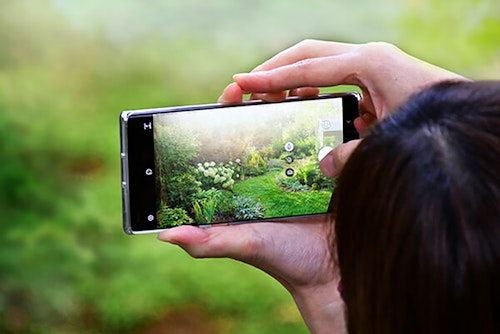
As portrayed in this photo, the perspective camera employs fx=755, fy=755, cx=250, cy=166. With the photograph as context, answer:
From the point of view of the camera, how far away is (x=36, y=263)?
1633mm

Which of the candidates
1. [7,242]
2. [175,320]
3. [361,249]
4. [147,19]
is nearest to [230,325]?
[175,320]

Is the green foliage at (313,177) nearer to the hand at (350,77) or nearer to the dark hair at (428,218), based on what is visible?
the hand at (350,77)

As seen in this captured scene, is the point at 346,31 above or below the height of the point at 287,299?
above

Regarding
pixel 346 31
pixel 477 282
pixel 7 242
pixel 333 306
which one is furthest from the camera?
pixel 346 31

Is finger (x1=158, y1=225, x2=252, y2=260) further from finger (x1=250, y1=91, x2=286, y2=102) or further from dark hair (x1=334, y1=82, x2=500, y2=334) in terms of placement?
dark hair (x1=334, y1=82, x2=500, y2=334)

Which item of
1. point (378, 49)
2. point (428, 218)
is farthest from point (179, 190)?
point (428, 218)

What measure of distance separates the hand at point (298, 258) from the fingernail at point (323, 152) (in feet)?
0.23

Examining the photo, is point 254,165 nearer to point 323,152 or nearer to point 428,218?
point 323,152

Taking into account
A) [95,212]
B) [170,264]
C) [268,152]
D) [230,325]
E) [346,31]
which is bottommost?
[230,325]

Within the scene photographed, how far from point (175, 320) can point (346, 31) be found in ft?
2.49

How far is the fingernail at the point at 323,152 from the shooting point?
869mm

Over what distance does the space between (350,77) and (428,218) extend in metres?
0.42

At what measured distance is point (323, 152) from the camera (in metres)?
0.87

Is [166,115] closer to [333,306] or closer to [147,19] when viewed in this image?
[333,306]
